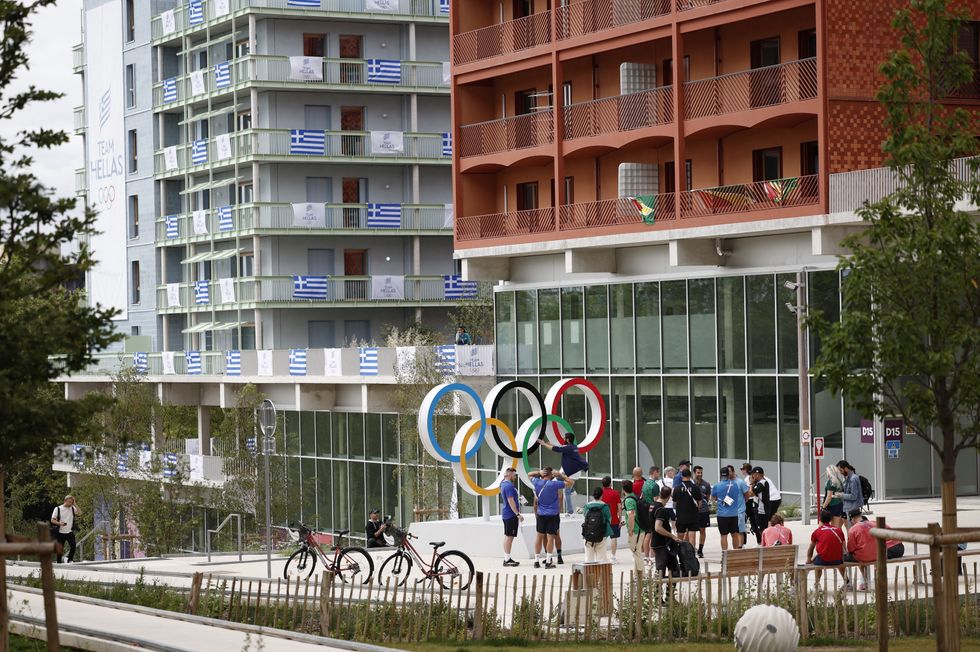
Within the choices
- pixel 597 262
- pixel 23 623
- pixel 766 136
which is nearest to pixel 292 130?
pixel 597 262

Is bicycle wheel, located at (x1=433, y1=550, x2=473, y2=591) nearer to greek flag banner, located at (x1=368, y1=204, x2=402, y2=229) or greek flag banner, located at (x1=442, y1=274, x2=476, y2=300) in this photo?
greek flag banner, located at (x1=368, y1=204, x2=402, y2=229)

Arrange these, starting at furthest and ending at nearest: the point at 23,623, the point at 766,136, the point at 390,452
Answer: the point at 390,452 < the point at 766,136 < the point at 23,623

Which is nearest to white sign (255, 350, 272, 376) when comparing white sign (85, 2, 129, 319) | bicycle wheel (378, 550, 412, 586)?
white sign (85, 2, 129, 319)

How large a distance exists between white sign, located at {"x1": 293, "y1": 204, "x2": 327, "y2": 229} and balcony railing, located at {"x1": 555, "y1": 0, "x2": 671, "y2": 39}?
20140 millimetres

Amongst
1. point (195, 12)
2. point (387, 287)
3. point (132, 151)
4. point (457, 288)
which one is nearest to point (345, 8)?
point (195, 12)

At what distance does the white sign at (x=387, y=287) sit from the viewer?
68.4m

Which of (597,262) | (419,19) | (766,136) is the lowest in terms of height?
(597,262)

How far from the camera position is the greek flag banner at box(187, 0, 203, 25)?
7012 centimetres

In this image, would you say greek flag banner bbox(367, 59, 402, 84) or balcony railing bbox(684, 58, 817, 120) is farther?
greek flag banner bbox(367, 59, 402, 84)

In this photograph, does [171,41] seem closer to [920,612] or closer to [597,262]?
[597,262]

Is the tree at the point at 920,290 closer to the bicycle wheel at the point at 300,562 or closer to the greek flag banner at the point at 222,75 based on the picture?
the bicycle wheel at the point at 300,562

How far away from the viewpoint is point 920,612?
67.1 feet

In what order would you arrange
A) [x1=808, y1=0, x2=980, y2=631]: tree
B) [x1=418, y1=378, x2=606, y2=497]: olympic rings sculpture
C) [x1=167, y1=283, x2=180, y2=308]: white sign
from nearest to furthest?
[x1=808, y1=0, x2=980, y2=631]: tree, [x1=418, y1=378, x2=606, y2=497]: olympic rings sculpture, [x1=167, y1=283, x2=180, y2=308]: white sign

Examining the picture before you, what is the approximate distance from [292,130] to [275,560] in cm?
3305
